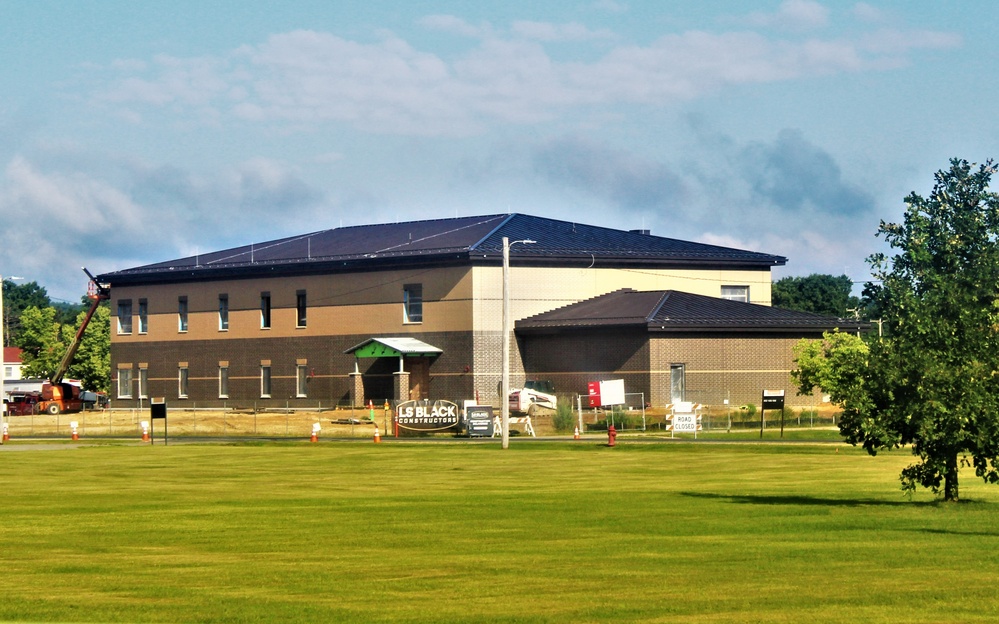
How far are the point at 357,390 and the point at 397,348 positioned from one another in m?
5.85

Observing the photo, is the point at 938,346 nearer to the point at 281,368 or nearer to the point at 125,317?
the point at 281,368

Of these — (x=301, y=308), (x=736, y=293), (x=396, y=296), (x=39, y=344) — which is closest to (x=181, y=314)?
(x=301, y=308)

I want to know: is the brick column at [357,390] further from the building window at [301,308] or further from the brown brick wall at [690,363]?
the brown brick wall at [690,363]

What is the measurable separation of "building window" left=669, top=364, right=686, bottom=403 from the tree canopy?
170 feet

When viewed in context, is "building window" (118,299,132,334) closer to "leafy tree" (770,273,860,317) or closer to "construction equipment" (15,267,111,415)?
"construction equipment" (15,267,111,415)

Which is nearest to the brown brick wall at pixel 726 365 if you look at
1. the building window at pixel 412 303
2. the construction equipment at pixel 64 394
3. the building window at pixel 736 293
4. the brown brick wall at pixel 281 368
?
the brown brick wall at pixel 281 368

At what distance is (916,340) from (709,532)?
23.5ft

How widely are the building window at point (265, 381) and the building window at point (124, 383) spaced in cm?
1301

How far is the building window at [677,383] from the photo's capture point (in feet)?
269

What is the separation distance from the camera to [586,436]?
68062 mm

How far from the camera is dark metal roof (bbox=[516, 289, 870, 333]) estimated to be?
81.6m

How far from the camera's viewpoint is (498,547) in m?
22.3

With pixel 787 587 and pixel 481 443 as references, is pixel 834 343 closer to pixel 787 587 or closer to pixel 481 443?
pixel 481 443

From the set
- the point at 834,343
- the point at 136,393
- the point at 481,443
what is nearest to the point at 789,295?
the point at 136,393
